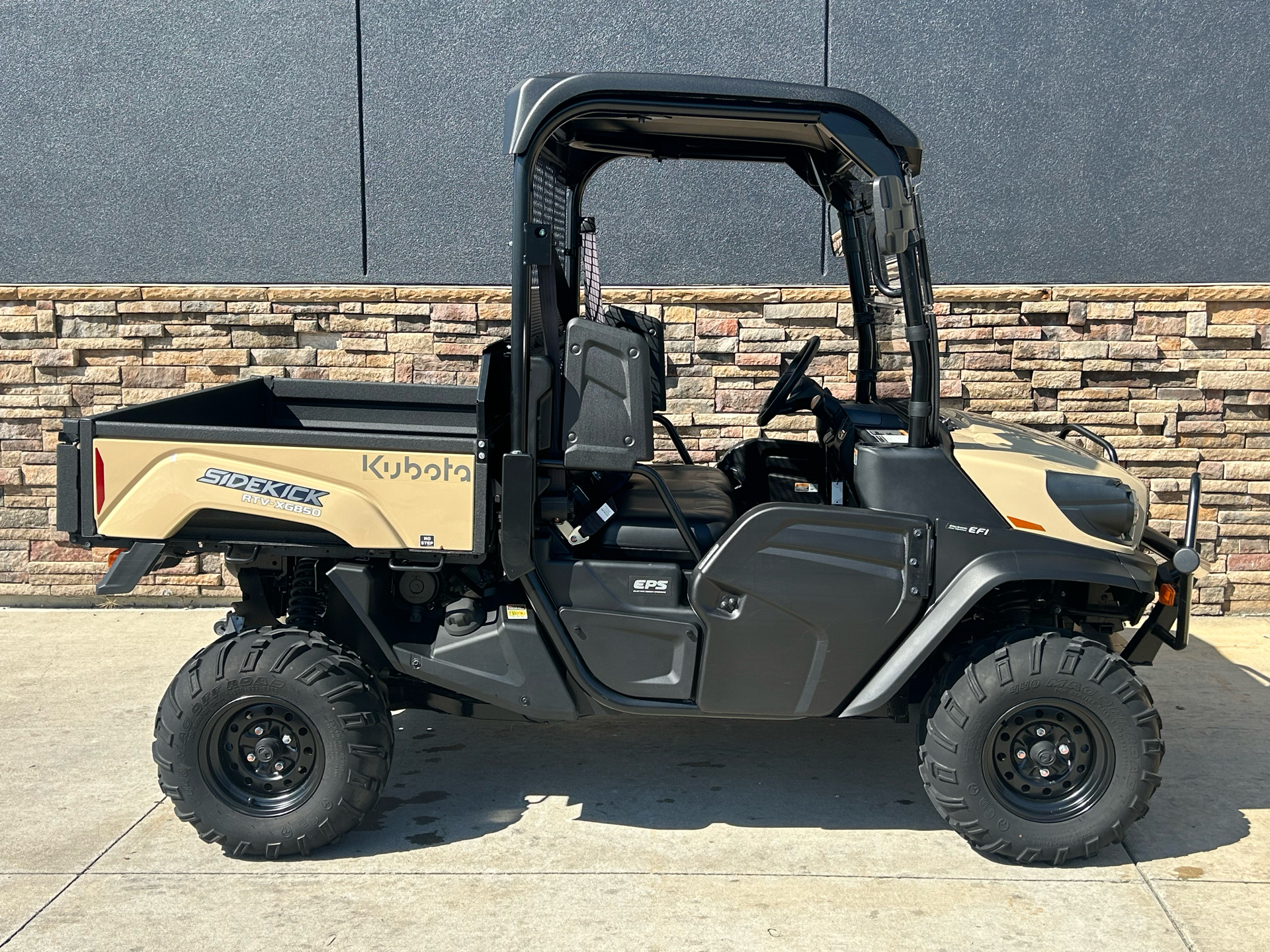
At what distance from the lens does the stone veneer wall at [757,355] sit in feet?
21.5

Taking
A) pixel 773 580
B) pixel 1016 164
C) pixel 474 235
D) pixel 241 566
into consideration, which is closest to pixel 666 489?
pixel 773 580

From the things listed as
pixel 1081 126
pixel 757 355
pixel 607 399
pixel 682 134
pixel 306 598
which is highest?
pixel 1081 126

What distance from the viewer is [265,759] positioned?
3.85 meters

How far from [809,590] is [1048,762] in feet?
3.24

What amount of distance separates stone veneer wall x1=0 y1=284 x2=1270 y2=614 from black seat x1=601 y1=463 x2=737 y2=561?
2.34 meters

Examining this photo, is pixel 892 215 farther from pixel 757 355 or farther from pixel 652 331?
pixel 757 355

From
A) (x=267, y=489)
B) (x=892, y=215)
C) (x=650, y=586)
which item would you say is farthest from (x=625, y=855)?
(x=892, y=215)

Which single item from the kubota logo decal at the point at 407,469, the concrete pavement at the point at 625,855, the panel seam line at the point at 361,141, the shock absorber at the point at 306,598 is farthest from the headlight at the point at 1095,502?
the panel seam line at the point at 361,141

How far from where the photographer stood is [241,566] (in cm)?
414

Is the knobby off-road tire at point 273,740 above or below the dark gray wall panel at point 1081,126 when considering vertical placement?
below

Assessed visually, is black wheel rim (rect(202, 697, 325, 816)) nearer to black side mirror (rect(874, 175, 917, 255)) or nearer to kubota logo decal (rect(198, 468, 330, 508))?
kubota logo decal (rect(198, 468, 330, 508))

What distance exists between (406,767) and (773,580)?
1.78 meters

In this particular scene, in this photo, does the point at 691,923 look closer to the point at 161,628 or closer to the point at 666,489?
the point at 666,489

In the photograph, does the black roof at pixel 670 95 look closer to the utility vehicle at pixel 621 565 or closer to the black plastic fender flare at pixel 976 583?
the utility vehicle at pixel 621 565
